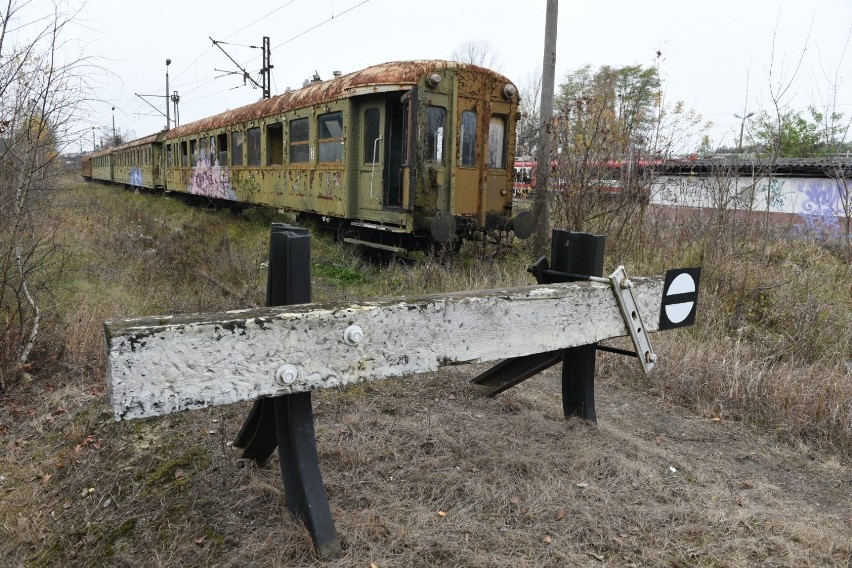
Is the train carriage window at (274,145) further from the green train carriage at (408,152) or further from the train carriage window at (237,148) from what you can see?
the train carriage window at (237,148)

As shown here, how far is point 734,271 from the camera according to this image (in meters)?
6.07

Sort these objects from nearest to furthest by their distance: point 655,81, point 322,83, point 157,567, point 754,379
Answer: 1. point 157,567
2. point 754,379
3. point 655,81
4. point 322,83

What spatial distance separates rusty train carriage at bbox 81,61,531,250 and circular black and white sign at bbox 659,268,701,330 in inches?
208

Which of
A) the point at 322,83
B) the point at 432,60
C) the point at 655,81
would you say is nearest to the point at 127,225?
the point at 322,83

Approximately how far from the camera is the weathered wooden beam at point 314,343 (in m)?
1.46

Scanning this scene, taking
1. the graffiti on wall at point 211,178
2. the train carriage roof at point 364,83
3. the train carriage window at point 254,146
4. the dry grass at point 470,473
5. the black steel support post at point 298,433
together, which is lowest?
the dry grass at point 470,473

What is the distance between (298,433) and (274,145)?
10759 millimetres

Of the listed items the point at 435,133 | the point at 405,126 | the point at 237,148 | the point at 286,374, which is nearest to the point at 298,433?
the point at 286,374

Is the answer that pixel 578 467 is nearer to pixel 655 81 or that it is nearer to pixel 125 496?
pixel 125 496

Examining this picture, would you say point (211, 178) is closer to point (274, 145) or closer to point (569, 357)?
point (274, 145)

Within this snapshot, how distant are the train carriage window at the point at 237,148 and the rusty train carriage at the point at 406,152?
283 centimetres

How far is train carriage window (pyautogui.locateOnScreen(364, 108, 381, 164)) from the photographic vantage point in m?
8.54

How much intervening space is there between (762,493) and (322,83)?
9146mm

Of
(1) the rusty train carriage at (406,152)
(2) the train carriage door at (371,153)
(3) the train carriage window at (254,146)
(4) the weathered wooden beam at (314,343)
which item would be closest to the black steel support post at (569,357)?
(4) the weathered wooden beam at (314,343)
